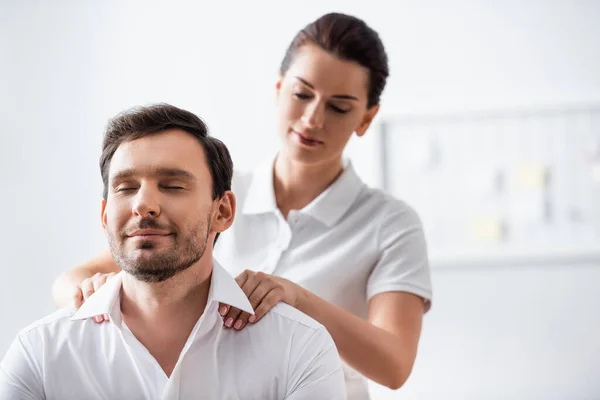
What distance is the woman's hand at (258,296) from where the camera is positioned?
4.63 ft

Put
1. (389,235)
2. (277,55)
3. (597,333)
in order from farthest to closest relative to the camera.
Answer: (277,55), (597,333), (389,235)

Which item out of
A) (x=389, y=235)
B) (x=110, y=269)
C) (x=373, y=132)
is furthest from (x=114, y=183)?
(x=373, y=132)

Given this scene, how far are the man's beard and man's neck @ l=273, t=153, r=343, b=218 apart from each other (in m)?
0.55

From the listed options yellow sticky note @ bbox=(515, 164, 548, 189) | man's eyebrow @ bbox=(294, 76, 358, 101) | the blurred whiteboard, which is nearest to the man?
man's eyebrow @ bbox=(294, 76, 358, 101)

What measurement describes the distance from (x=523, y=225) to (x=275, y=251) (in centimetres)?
168

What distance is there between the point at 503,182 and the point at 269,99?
40.8 inches

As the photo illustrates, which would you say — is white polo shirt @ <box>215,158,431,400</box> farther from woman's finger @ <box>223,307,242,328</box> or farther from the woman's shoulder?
woman's finger @ <box>223,307,242,328</box>

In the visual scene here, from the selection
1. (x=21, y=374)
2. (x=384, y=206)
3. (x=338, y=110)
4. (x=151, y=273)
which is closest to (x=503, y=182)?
(x=384, y=206)

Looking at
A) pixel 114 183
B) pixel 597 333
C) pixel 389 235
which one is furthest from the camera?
pixel 597 333

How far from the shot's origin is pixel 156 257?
4.36 ft

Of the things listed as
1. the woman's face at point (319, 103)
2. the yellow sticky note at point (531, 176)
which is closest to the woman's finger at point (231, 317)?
the woman's face at point (319, 103)

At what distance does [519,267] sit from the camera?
127 inches

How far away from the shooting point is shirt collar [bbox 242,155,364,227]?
1854 mm

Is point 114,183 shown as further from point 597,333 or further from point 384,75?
point 597,333
